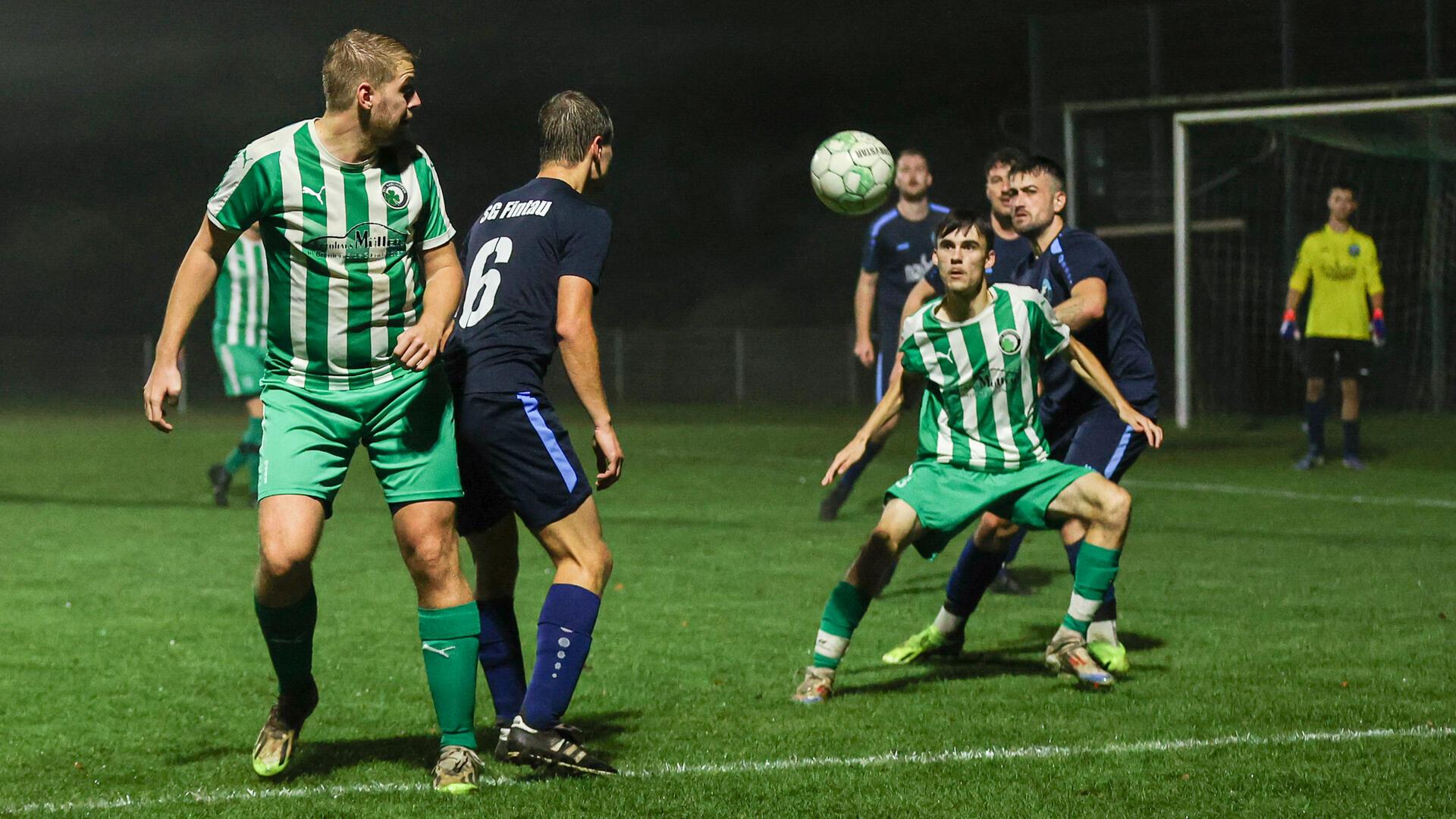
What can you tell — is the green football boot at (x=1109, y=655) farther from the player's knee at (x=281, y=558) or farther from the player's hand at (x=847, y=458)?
the player's knee at (x=281, y=558)

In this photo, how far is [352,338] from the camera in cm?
389

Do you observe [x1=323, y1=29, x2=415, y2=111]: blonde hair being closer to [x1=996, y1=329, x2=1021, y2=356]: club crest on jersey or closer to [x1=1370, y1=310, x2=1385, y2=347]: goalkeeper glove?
[x1=996, y1=329, x2=1021, y2=356]: club crest on jersey

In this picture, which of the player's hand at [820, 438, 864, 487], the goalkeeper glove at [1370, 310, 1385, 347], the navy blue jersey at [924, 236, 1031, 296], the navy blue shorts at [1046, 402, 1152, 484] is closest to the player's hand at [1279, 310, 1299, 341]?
the goalkeeper glove at [1370, 310, 1385, 347]

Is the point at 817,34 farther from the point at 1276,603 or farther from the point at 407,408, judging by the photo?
the point at 407,408

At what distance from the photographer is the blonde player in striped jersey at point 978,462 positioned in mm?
5051

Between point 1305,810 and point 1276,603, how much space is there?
131 inches

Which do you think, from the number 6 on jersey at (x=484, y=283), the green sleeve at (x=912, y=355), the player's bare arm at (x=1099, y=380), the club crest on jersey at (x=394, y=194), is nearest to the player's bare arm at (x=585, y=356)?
the number 6 on jersey at (x=484, y=283)

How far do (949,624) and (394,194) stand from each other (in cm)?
270

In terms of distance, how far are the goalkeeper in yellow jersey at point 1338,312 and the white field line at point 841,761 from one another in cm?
918

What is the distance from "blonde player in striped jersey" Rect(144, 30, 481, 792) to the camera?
3795 millimetres

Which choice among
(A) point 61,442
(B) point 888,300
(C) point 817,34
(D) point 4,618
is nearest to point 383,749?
(D) point 4,618

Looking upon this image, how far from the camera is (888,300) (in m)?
9.40

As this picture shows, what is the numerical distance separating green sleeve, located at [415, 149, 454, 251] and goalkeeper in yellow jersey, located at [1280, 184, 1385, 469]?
34.6 feet

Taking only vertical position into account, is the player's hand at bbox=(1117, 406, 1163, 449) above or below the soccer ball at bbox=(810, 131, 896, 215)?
below
